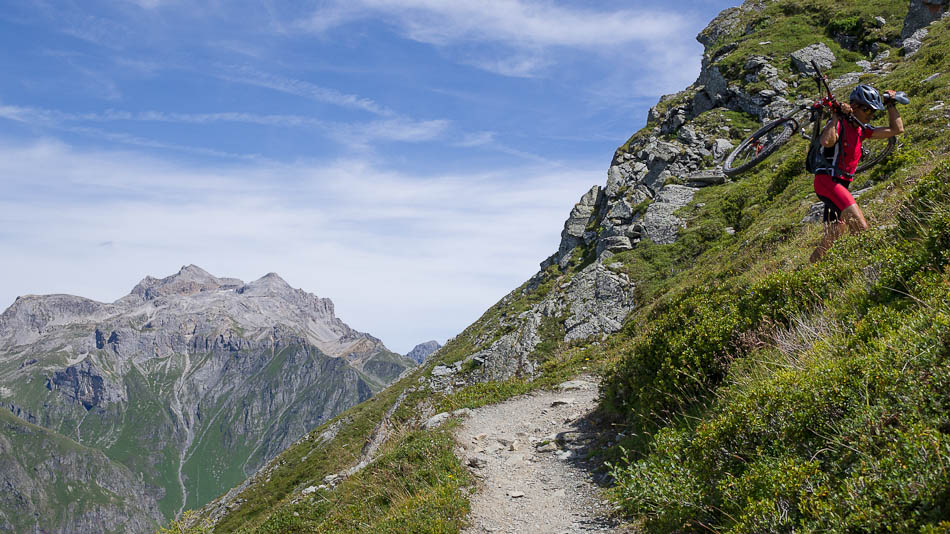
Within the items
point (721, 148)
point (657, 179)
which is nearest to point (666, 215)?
point (657, 179)

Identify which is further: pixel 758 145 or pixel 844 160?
pixel 758 145

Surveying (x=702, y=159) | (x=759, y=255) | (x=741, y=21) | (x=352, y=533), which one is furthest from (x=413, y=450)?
Answer: (x=741, y=21)

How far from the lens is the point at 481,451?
1256cm

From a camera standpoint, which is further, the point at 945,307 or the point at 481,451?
the point at 481,451

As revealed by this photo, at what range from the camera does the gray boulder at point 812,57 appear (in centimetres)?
4331

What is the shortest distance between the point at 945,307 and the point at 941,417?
4.82 feet

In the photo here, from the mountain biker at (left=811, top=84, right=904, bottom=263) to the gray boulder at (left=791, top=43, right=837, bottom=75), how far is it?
41.6 meters

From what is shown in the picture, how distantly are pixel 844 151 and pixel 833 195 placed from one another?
852 mm

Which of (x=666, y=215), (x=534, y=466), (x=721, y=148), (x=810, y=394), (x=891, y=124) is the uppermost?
(x=721, y=148)

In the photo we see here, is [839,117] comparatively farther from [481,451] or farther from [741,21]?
[741,21]

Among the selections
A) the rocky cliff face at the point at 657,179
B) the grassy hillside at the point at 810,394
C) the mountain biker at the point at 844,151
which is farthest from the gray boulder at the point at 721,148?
the mountain biker at the point at 844,151

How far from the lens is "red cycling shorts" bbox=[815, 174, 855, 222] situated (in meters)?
9.63

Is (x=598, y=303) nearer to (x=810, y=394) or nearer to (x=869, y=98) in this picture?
(x=869, y=98)

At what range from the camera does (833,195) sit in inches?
384
